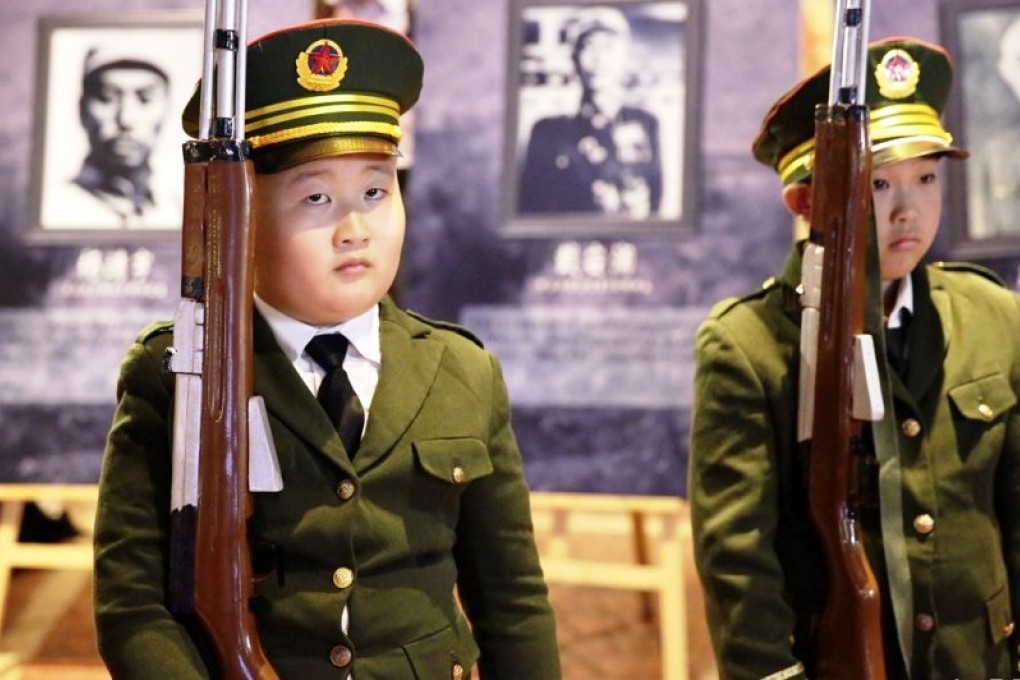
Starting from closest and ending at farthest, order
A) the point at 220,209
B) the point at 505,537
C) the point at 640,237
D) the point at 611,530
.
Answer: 1. the point at 220,209
2. the point at 505,537
3. the point at 640,237
4. the point at 611,530

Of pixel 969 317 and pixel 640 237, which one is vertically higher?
pixel 640 237

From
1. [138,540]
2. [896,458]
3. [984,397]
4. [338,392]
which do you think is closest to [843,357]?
[896,458]

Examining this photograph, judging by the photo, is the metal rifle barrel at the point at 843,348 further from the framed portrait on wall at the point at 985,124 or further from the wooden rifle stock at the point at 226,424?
the framed portrait on wall at the point at 985,124

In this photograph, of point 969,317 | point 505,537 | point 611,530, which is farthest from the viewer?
point 611,530

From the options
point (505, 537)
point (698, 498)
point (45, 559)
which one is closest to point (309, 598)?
point (505, 537)

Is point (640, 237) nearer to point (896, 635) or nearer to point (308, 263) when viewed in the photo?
point (896, 635)

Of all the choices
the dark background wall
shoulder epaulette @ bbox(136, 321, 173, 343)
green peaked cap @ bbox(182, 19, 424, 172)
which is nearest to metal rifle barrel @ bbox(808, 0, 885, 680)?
green peaked cap @ bbox(182, 19, 424, 172)

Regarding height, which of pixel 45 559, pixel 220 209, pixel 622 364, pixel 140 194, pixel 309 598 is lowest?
pixel 45 559

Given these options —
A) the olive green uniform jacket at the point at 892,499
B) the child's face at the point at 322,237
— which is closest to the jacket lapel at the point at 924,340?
the olive green uniform jacket at the point at 892,499

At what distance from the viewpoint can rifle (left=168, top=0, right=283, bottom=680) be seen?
1.31m

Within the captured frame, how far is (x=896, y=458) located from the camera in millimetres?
1652

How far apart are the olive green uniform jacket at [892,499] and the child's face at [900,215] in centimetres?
Result: 9

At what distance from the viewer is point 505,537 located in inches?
60.8

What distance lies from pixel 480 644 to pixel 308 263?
547mm
